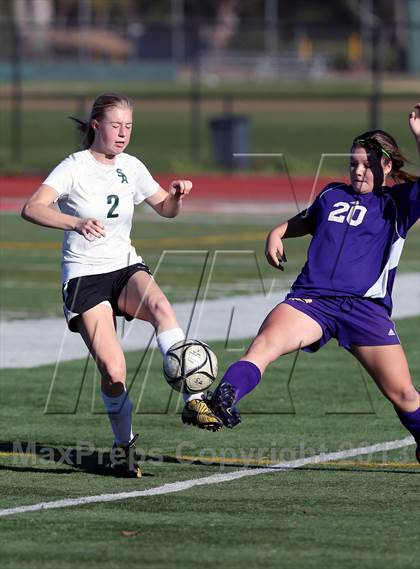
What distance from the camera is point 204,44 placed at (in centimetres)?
8256

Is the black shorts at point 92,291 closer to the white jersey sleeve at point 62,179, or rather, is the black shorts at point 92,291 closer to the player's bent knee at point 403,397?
the white jersey sleeve at point 62,179

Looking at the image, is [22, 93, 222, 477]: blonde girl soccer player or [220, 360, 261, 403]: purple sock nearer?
[220, 360, 261, 403]: purple sock

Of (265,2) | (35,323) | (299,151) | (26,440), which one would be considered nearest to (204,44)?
(265,2)

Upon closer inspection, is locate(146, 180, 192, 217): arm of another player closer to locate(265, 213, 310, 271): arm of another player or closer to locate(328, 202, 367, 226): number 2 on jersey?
locate(265, 213, 310, 271): arm of another player

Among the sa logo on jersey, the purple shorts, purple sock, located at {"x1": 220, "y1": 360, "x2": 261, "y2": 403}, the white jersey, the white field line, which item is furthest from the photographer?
the sa logo on jersey

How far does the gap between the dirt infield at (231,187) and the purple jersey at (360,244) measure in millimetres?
21216

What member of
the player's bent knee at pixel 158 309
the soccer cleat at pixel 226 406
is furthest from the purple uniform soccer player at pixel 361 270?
the player's bent knee at pixel 158 309

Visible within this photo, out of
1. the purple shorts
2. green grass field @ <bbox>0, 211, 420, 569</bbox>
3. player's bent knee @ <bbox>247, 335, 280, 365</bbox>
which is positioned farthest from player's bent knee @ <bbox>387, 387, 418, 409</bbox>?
player's bent knee @ <bbox>247, 335, 280, 365</bbox>

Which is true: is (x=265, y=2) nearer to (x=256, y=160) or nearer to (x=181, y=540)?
(x=256, y=160)

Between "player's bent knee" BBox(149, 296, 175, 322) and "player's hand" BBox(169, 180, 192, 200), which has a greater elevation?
"player's hand" BBox(169, 180, 192, 200)

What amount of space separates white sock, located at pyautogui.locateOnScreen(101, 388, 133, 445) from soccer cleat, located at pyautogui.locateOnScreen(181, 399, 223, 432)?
2.30 ft

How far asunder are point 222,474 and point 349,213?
5.21 ft

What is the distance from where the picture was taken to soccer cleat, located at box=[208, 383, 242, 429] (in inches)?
277

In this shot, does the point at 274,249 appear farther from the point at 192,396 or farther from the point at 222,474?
the point at 222,474
